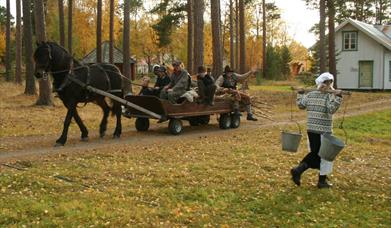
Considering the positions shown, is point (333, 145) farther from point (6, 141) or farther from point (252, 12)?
point (252, 12)

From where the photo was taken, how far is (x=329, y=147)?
7973 mm

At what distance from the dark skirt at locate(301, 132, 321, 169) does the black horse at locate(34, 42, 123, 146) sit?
5669 mm

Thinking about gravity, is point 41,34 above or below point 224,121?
above

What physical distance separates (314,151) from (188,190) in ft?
7.20

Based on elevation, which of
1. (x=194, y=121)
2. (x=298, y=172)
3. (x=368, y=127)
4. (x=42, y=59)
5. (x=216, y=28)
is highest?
(x=216, y=28)

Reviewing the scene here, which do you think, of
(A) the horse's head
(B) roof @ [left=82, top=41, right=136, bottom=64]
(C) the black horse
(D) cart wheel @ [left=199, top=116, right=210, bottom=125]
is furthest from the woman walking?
(B) roof @ [left=82, top=41, right=136, bottom=64]

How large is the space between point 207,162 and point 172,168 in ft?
3.16

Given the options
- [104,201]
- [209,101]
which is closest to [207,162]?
[104,201]

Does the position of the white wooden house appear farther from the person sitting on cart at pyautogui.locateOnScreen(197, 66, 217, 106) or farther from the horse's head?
the horse's head

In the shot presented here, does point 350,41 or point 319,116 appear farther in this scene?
point 350,41

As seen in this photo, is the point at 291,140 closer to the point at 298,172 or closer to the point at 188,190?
the point at 298,172

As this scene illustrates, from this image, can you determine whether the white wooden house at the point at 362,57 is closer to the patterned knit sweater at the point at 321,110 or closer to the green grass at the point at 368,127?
the green grass at the point at 368,127

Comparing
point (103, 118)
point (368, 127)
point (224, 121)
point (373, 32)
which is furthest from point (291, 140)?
point (373, 32)

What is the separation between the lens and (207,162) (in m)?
10.3
